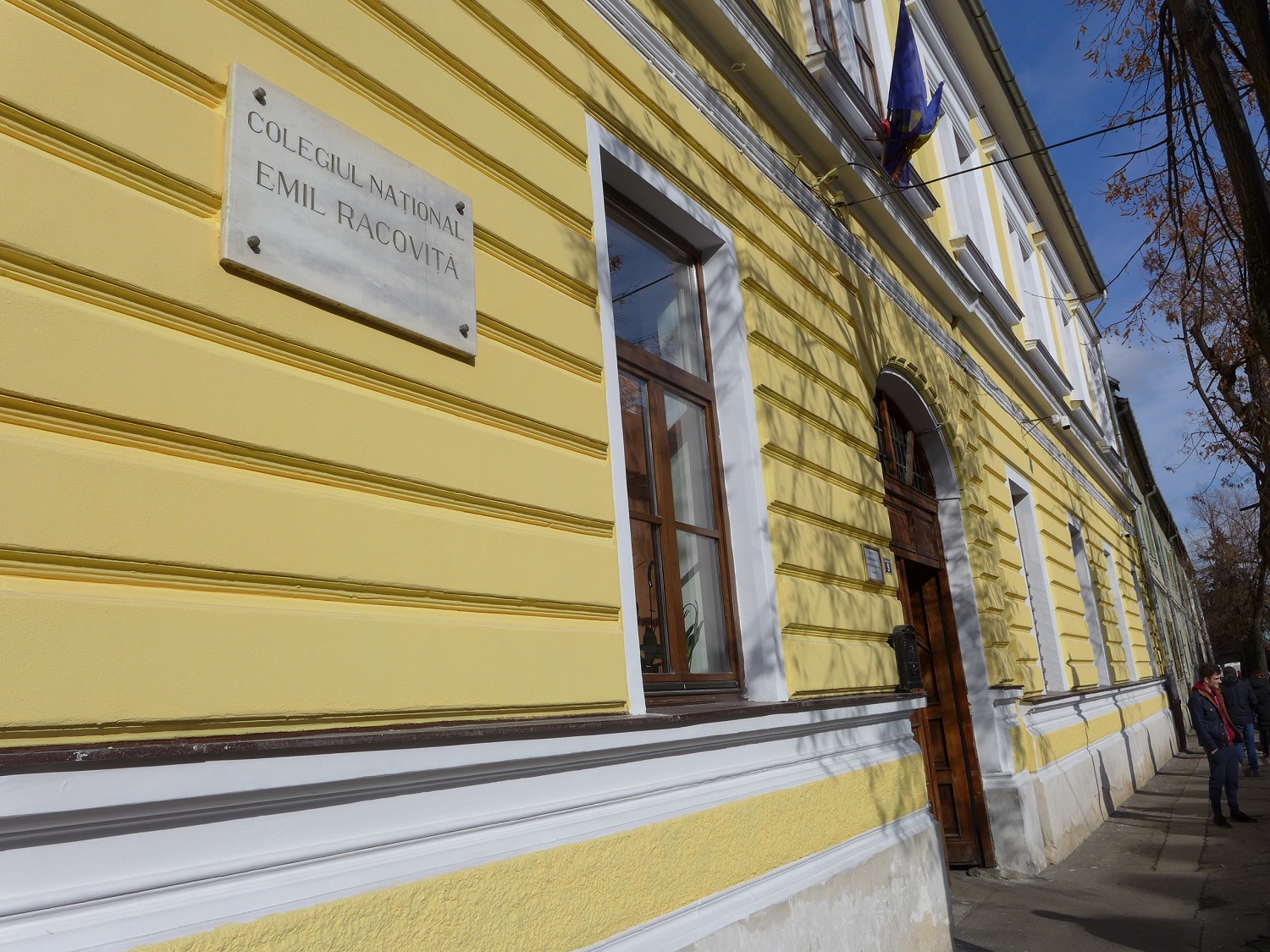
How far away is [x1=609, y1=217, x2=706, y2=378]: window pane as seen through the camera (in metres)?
4.54

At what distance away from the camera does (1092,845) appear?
9.58m

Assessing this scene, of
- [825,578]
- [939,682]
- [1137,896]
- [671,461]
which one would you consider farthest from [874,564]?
[1137,896]

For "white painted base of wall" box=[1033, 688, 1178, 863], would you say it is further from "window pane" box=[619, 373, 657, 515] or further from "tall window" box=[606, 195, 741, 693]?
"window pane" box=[619, 373, 657, 515]

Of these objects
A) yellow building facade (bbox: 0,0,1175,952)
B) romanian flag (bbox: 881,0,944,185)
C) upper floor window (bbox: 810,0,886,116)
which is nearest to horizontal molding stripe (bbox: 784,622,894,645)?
yellow building facade (bbox: 0,0,1175,952)

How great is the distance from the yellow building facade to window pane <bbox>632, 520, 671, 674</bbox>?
20 mm

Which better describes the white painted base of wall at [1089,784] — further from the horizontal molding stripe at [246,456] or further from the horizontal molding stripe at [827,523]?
the horizontal molding stripe at [246,456]

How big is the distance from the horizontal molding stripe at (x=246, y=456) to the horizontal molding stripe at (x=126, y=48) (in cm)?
90

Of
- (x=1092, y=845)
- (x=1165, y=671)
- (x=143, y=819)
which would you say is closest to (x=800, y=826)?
(x=143, y=819)

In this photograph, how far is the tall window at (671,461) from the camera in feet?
13.6

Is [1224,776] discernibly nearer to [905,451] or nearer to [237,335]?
[905,451]

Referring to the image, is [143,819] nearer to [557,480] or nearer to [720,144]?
[557,480]

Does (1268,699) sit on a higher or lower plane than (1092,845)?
higher

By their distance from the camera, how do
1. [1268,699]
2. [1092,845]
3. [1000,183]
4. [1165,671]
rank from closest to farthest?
[1092,845]
[1000,183]
[1268,699]
[1165,671]

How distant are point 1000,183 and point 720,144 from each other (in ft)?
30.3
